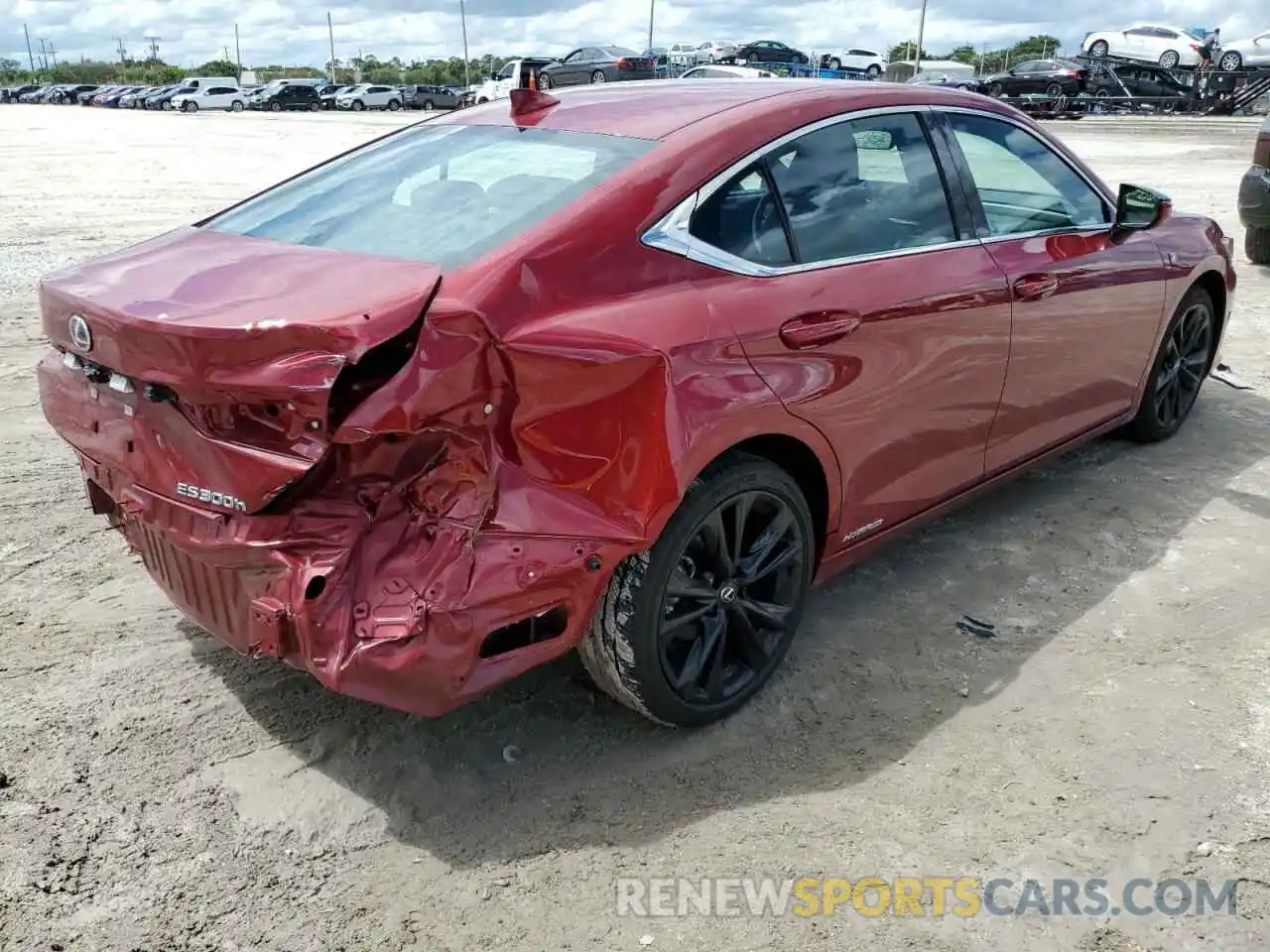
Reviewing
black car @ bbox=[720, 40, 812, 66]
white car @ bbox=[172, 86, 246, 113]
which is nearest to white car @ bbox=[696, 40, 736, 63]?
black car @ bbox=[720, 40, 812, 66]

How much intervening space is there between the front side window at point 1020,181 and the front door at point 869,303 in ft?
0.88

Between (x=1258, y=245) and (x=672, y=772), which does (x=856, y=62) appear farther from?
(x=672, y=772)

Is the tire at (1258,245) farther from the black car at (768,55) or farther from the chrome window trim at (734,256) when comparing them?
the black car at (768,55)

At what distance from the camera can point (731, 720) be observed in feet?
10.3

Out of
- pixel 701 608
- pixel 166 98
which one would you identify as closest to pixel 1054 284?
pixel 701 608

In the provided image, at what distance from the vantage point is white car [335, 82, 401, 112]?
5250cm

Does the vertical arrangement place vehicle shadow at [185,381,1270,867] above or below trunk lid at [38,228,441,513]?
below

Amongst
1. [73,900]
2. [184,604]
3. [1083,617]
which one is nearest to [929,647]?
[1083,617]

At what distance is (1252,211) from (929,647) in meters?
7.12

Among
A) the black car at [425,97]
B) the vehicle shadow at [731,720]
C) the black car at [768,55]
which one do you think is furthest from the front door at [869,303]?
the black car at [425,97]

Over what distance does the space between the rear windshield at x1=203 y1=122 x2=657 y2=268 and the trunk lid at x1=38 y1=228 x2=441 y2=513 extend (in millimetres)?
199

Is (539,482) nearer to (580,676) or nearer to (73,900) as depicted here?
(580,676)

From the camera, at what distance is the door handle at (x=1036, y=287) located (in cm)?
373

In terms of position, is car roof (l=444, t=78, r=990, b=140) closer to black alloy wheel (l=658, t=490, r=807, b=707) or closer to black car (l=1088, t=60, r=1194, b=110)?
black alloy wheel (l=658, t=490, r=807, b=707)
